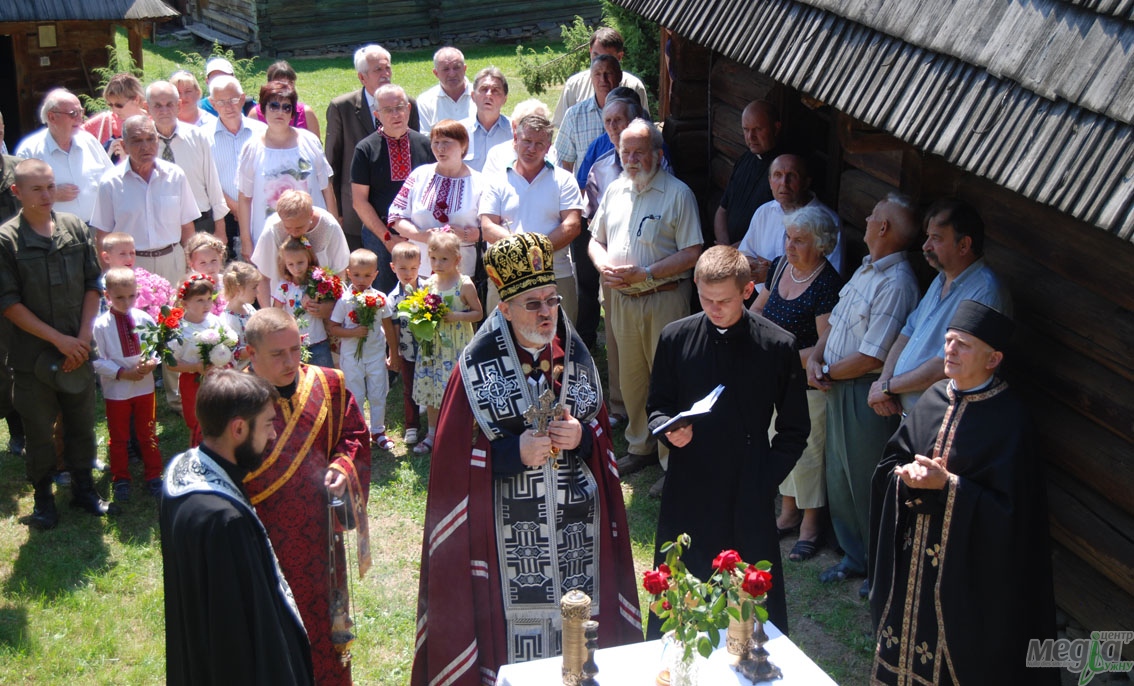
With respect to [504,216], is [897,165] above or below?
above

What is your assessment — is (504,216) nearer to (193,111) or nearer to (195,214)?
(195,214)

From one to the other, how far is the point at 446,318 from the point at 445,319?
2 cm

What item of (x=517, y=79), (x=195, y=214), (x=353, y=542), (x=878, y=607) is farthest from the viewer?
(x=517, y=79)

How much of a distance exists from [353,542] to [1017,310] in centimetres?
390

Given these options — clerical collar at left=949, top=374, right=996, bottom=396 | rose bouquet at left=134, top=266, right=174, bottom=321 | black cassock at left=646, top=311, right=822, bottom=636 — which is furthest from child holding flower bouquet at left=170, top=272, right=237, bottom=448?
clerical collar at left=949, top=374, right=996, bottom=396

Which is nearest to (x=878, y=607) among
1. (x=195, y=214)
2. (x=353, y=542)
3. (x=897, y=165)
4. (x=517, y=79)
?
(x=897, y=165)

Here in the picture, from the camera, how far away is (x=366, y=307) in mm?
7453

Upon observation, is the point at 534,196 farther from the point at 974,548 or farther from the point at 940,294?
the point at 974,548

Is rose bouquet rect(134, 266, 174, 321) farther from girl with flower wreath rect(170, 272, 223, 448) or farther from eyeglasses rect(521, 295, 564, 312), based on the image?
eyeglasses rect(521, 295, 564, 312)

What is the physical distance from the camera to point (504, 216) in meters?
7.85

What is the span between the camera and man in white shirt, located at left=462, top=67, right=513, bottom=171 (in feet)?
29.1

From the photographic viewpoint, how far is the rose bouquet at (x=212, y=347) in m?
6.61

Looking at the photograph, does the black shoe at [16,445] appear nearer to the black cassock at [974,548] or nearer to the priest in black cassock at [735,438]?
the priest in black cassock at [735,438]

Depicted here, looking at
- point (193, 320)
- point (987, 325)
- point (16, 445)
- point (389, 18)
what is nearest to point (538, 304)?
point (987, 325)
